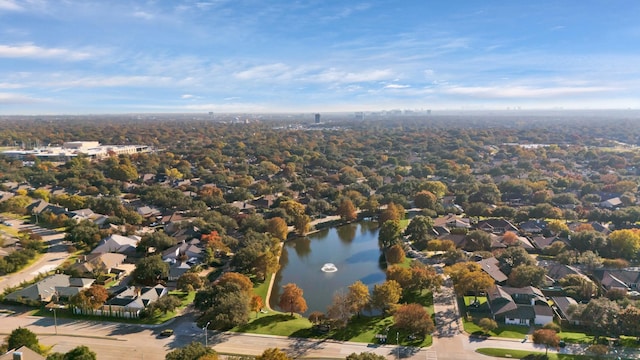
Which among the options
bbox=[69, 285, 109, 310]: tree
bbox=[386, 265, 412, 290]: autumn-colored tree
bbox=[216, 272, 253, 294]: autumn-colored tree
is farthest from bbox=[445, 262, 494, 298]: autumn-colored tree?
bbox=[69, 285, 109, 310]: tree

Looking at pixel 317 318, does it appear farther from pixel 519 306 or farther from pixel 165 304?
pixel 519 306

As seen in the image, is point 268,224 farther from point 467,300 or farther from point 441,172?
point 441,172

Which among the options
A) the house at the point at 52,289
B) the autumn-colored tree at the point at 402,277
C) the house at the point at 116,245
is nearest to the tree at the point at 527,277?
the autumn-colored tree at the point at 402,277

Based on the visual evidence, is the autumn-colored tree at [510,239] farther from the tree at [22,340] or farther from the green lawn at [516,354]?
the tree at [22,340]

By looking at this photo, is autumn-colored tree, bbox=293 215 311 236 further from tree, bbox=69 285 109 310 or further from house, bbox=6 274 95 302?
tree, bbox=69 285 109 310

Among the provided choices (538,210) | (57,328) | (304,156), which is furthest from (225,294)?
(304,156)

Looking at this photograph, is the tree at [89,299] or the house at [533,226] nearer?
the tree at [89,299]
